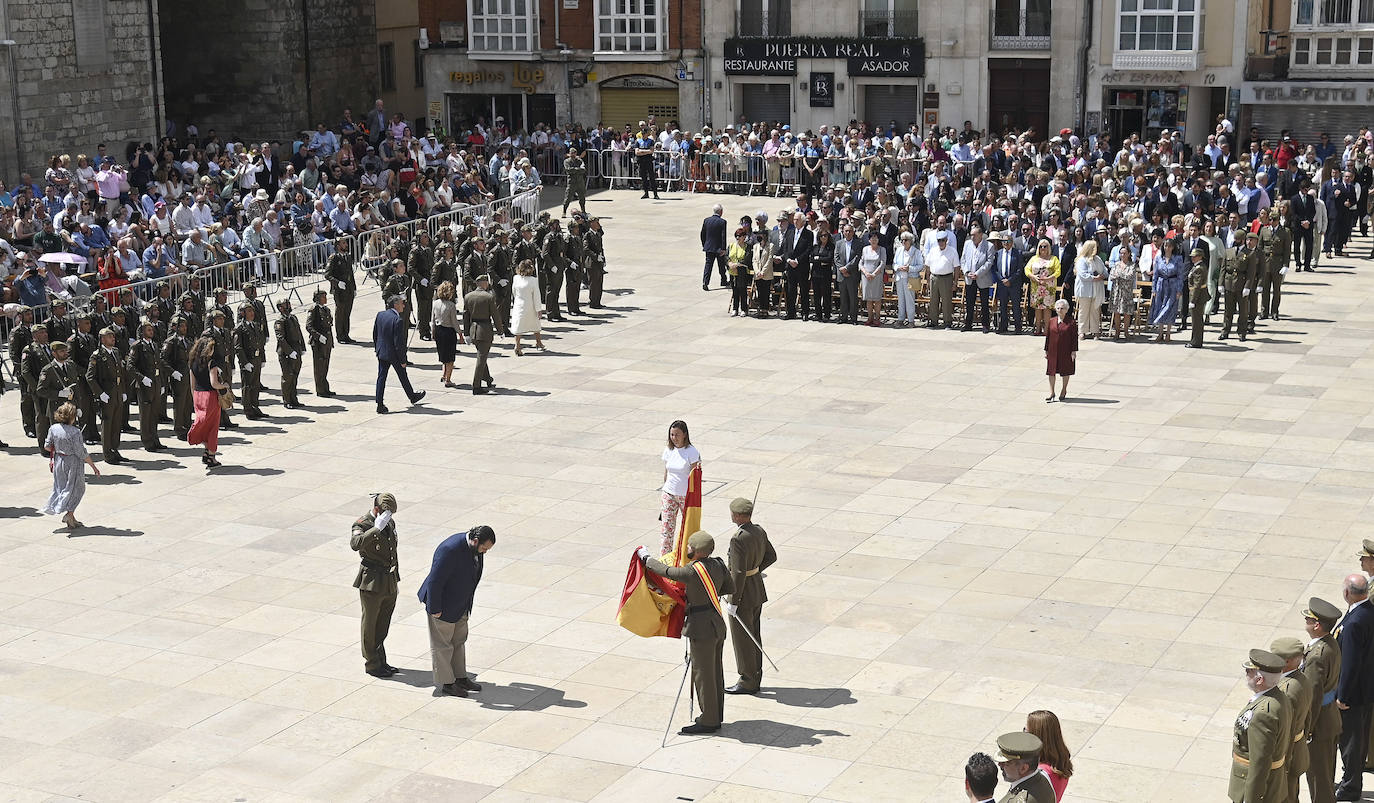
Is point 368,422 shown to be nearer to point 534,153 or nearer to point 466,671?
point 466,671

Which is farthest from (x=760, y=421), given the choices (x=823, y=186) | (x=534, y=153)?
(x=534, y=153)

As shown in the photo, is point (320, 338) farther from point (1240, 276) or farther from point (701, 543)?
point (1240, 276)

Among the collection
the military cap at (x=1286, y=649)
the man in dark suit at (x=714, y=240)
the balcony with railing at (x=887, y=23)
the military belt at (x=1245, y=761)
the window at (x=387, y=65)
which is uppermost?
the balcony with railing at (x=887, y=23)

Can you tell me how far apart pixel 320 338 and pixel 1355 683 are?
15057 millimetres

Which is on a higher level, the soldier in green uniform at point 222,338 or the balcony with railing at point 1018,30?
the balcony with railing at point 1018,30

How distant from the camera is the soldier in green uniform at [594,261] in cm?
2858

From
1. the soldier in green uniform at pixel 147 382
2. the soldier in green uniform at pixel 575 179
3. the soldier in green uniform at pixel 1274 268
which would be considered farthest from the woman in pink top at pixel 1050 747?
the soldier in green uniform at pixel 575 179

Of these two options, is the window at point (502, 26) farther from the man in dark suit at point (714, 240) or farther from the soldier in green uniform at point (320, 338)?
the soldier in green uniform at point (320, 338)

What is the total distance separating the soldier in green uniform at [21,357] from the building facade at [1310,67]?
29.7 m

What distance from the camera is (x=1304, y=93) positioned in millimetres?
40531

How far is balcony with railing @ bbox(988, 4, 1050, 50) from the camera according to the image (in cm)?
4297

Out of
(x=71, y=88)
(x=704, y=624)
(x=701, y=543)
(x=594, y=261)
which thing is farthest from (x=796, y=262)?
(x=71, y=88)

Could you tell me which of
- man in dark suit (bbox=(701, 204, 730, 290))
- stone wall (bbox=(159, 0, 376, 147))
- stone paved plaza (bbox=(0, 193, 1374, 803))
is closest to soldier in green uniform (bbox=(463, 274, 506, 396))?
stone paved plaza (bbox=(0, 193, 1374, 803))

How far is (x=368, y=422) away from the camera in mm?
22078
